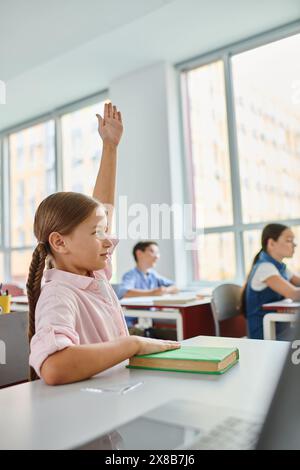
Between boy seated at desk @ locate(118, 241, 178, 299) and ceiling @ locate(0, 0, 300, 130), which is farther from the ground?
ceiling @ locate(0, 0, 300, 130)

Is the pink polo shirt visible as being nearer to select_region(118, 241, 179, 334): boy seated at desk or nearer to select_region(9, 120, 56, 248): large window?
select_region(118, 241, 179, 334): boy seated at desk

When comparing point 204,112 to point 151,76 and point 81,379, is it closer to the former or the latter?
point 151,76

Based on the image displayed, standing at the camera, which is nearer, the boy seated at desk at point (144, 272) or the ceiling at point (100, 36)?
the ceiling at point (100, 36)

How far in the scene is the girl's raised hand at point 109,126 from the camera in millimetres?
1332

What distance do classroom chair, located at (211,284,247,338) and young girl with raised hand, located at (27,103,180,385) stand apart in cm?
167

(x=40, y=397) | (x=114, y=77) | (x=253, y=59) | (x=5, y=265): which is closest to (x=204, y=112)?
(x=253, y=59)

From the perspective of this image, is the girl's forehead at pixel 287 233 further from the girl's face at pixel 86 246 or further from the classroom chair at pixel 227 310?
the girl's face at pixel 86 246

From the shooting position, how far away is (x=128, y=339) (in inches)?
33.3

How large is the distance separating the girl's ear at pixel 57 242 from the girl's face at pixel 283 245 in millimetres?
2188

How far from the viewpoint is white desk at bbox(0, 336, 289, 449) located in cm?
56

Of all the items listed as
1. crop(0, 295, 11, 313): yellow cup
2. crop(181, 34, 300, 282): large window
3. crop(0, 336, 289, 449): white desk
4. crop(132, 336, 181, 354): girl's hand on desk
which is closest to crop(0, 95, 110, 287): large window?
crop(181, 34, 300, 282): large window

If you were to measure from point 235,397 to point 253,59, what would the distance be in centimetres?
436

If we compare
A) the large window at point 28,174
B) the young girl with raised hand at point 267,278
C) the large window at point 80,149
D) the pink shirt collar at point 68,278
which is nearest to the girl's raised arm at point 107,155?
the pink shirt collar at point 68,278
